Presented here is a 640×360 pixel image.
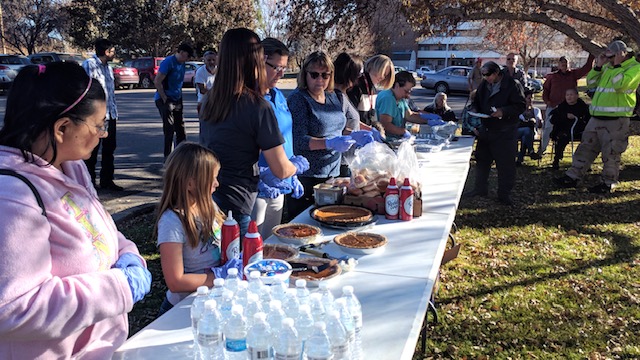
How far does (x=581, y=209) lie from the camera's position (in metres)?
6.17

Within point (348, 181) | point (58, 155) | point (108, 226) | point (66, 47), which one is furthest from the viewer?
point (66, 47)

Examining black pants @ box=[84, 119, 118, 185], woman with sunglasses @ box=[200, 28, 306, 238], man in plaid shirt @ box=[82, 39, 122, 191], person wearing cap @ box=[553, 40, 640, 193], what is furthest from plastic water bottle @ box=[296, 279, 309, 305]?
person wearing cap @ box=[553, 40, 640, 193]

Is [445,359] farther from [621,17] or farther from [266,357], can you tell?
[621,17]

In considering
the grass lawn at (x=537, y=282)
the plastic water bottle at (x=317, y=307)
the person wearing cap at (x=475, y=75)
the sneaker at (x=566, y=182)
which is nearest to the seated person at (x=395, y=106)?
the grass lawn at (x=537, y=282)

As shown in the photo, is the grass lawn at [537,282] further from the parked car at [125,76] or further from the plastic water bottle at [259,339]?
the parked car at [125,76]

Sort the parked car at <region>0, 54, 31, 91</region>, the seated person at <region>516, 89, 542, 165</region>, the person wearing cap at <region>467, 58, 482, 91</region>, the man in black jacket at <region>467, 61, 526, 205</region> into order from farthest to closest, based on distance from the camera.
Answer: the parked car at <region>0, 54, 31, 91</region>
the person wearing cap at <region>467, 58, 482, 91</region>
the seated person at <region>516, 89, 542, 165</region>
the man in black jacket at <region>467, 61, 526, 205</region>

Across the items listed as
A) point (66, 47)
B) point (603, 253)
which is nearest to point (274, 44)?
point (603, 253)

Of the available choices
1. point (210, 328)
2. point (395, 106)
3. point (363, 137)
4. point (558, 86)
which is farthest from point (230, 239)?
point (558, 86)

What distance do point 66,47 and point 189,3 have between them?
19713 mm

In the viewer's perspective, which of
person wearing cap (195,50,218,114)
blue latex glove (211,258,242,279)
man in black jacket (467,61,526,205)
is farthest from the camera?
person wearing cap (195,50,218,114)

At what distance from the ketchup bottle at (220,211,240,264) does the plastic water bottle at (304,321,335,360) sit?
0.89 meters

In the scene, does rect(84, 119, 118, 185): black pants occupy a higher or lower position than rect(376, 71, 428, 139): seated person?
lower

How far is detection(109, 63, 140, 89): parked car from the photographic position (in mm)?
22031

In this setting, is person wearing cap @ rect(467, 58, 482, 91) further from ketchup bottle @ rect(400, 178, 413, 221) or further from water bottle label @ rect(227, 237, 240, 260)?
water bottle label @ rect(227, 237, 240, 260)
